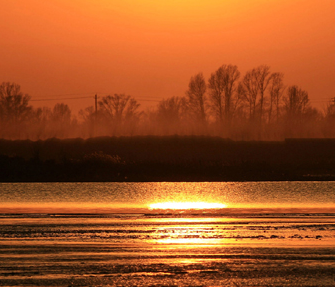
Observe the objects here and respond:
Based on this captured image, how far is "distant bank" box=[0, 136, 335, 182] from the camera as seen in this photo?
63.4 metres

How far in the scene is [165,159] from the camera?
82.3m

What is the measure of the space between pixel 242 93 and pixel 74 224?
98930 mm

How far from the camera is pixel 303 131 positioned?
378 feet

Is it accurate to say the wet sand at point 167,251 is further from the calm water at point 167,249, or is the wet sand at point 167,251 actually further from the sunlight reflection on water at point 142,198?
the sunlight reflection on water at point 142,198

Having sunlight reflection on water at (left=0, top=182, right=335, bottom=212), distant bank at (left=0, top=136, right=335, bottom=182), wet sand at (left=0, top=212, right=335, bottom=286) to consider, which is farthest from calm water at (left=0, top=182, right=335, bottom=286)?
distant bank at (left=0, top=136, right=335, bottom=182)

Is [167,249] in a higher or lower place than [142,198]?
lower

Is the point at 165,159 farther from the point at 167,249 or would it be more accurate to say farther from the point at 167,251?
the point at 167,251

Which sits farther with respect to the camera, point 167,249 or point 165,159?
point 165,159

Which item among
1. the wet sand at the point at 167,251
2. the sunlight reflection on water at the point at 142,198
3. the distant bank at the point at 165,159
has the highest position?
the distant bank at the point at 165,159

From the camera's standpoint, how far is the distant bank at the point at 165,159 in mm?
63438

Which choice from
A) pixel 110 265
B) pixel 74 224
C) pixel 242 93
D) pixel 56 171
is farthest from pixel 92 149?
pixel 110 265

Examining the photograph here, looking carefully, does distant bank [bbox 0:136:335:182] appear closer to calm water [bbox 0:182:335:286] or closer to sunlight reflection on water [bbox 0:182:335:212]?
sunlight reflection on water [bbox 0:182:335:212]

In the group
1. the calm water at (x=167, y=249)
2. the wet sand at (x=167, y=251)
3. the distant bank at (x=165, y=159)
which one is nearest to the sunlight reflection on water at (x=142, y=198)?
the calm water at (x=167, y=249)

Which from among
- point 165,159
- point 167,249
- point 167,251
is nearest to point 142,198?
point 167,249
